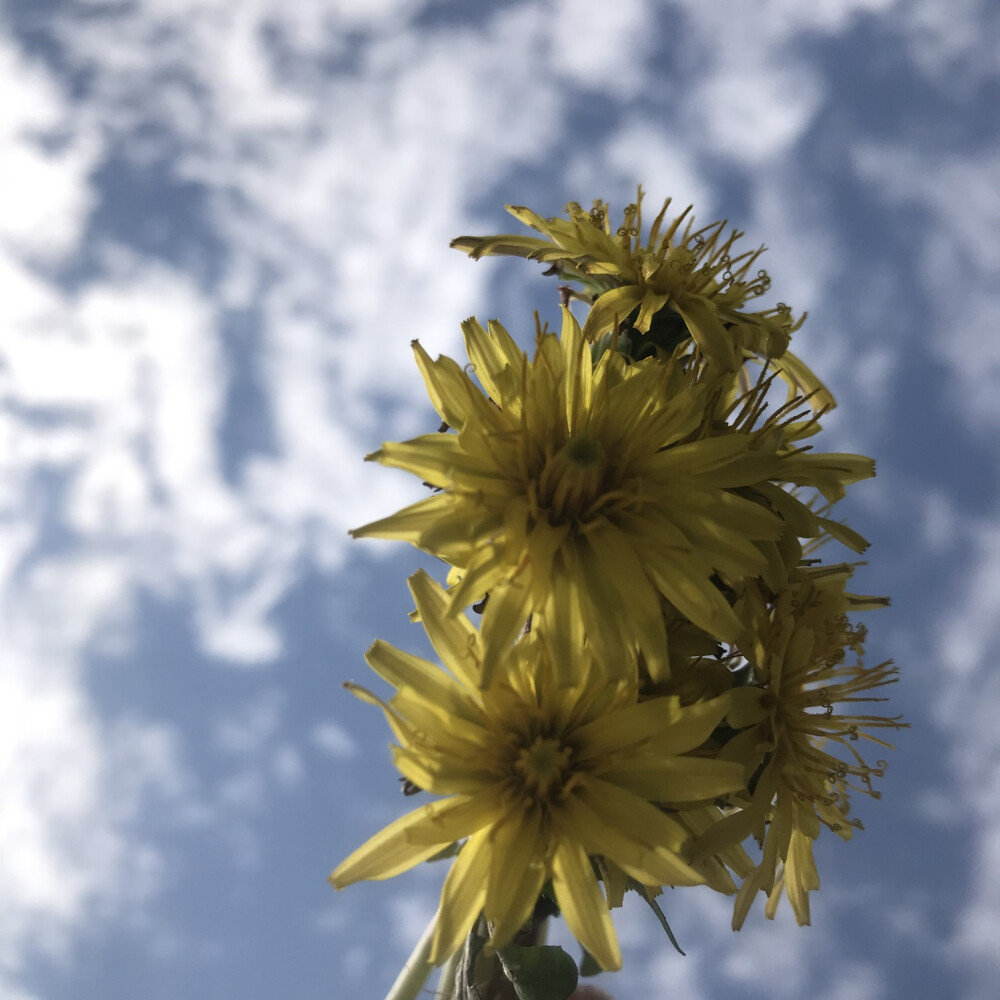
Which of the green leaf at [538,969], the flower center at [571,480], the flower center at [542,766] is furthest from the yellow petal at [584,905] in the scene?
the flower center at [571,480]

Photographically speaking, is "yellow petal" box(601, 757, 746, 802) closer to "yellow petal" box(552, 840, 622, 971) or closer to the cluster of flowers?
the cluster of flowers

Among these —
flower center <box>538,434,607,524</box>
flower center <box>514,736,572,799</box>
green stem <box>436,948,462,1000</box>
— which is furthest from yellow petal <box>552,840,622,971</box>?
green stem <box>436,948,462,1000</box>

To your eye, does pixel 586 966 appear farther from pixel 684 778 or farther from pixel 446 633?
pixel 446 633

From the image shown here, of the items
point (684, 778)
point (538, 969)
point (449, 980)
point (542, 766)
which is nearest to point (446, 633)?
point (542, 766)

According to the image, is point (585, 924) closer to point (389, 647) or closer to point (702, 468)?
point (389, 647)

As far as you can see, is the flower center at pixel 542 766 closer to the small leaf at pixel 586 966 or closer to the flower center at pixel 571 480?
the flower center at pixel 571 480

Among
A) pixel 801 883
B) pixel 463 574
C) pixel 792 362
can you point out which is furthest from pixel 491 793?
pixel 792 362
